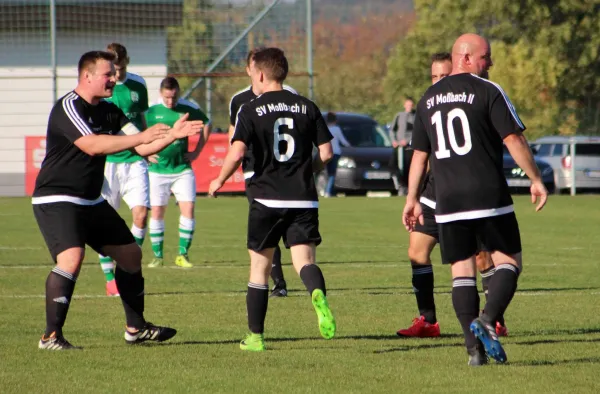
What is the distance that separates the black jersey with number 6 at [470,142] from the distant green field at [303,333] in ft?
3.17

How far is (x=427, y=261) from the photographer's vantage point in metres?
9.25

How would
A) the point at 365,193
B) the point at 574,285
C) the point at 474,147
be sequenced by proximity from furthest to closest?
the point at 365,193 < the point at 574,285 < the point at 474,147

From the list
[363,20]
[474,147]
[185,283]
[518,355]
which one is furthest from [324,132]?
[363,20]

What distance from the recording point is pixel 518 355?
7.98 m

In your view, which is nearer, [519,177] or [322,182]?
[322,182]

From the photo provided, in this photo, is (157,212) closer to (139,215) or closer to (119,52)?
(139,215)

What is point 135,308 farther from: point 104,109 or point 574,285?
point 574,285

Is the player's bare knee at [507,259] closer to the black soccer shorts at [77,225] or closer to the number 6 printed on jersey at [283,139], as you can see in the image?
the number 6 printed on jersey at [283,139]

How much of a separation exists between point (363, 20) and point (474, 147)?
148967 millimetres

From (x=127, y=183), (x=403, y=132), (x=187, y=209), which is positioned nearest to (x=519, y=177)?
(x=403, y=132)

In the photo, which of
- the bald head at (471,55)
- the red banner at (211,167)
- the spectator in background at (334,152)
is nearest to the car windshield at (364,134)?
the spectator in background at (334,152)

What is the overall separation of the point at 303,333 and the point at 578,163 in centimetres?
2407

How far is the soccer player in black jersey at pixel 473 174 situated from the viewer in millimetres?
7387

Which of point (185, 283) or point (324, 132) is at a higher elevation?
point (324, 132)
